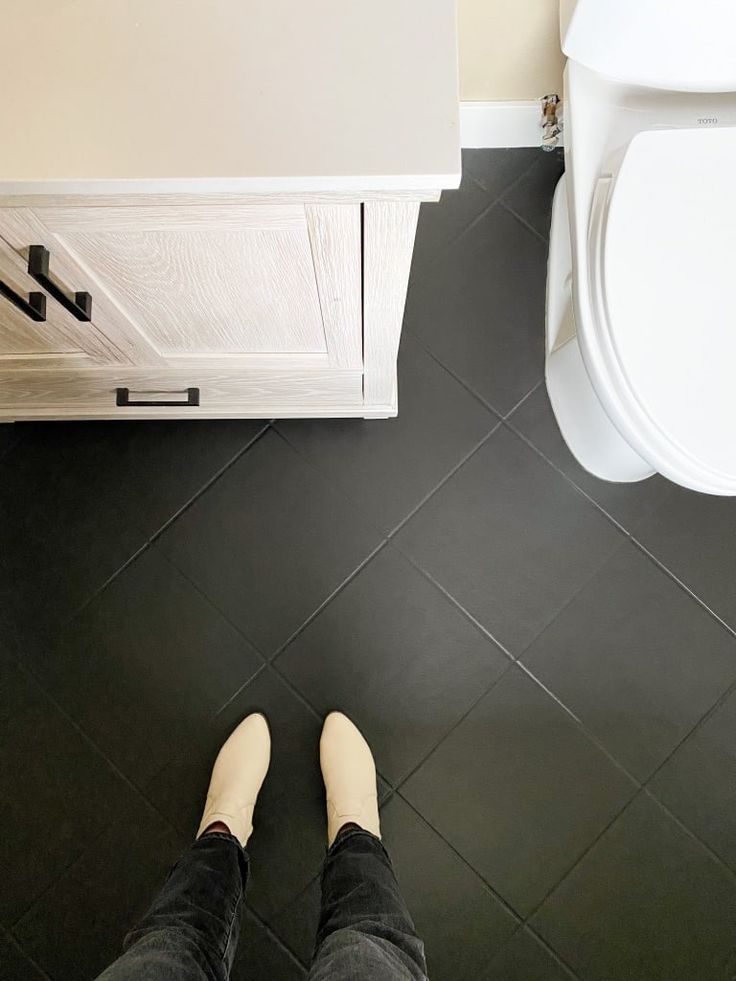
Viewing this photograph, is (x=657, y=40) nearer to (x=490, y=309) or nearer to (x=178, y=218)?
(x=490, y=309)

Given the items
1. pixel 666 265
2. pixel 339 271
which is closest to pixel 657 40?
pixel 666 265

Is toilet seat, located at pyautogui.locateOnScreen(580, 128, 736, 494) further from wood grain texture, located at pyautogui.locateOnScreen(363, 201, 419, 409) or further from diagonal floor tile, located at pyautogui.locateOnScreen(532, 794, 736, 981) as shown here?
diagonal floor tile, located at pyautogui.locateOnScreen(532, 794, 736, 981)

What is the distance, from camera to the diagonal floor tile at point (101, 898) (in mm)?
1064

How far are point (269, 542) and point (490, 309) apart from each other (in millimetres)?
585

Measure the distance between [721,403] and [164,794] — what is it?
3.30ft

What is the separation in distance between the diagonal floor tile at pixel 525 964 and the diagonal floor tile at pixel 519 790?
0.05 metres

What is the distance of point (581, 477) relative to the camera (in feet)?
4.03

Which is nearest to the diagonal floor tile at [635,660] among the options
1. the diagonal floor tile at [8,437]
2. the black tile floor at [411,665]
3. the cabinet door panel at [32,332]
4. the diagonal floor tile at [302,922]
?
the black tile floor at [411,665]

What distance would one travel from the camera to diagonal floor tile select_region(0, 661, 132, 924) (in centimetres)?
109

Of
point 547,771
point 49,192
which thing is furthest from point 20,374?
point 547,771

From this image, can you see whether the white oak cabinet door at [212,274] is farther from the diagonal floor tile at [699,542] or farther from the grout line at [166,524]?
the diagonal floor tile at [699,542]

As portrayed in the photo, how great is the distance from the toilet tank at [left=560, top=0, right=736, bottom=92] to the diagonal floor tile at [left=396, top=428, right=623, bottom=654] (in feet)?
1.87

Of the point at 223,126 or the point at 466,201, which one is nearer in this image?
the point at 223,126

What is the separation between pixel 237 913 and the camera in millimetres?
907
